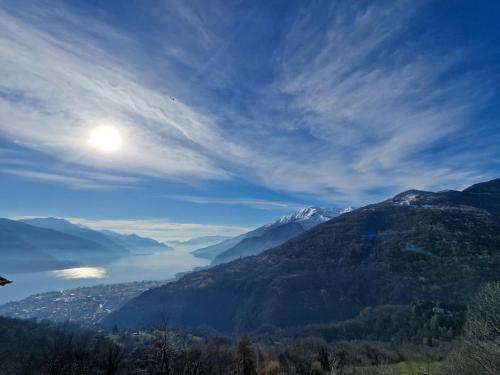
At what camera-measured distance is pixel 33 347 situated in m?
133

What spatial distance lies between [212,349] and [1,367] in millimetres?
67617

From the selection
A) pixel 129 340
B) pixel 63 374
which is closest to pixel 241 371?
pixel 63 374

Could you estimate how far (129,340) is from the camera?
576 feet

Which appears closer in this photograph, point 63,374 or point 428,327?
point 63,374

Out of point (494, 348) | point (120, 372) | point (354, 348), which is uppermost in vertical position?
point (494, 348)

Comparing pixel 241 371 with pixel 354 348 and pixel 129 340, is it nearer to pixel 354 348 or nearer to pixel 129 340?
pixel 354 348

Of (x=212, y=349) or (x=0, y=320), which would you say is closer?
(x=212, y=349)

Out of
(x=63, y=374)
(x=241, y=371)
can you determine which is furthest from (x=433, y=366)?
(x=63, y=374)

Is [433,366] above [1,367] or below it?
below

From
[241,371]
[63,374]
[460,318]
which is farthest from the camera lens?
[460,318]

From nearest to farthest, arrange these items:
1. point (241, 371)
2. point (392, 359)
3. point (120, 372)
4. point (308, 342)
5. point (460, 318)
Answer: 1. point (241, 371)
2. point (120, 372)
3. point (392, 359)
4. point (308, 342)
5. point (460, 318)

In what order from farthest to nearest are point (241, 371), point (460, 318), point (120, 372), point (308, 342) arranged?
point (460, 318) < point (308, 342) < point (120, 372) < point (241, 371)

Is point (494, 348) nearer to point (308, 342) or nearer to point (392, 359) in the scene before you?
point (392, 359)

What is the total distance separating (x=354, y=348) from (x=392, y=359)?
27.4 m
